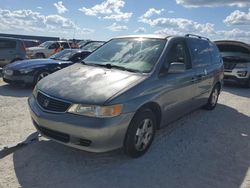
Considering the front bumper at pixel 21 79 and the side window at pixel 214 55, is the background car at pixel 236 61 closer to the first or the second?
the side window at pixel 214 55

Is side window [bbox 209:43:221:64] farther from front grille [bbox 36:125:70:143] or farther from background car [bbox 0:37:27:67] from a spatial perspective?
background car [bbox 0:37:27:67]

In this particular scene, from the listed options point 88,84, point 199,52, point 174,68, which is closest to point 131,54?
point 174,68

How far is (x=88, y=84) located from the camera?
4.21 meters

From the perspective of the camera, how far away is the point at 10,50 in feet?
43.0

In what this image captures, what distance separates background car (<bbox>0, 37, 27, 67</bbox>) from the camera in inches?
511

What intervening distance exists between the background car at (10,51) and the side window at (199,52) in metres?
8.87

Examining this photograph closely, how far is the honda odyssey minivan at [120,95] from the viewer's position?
3811 mm

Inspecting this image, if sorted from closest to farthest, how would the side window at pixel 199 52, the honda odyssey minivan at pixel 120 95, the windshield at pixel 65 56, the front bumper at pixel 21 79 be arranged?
the honda odyssey minivan at pixel 120 95 → the side window at pixel 199 52 → the front bumper at pixel 21 79 → the windshield at pixel 65 56

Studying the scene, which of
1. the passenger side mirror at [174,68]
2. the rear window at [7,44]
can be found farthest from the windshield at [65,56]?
the passenger side mirror at [174,68]

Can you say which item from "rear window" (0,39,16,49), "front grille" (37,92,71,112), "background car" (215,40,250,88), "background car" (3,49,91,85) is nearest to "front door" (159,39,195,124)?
"front grille" (37,92,71,112)

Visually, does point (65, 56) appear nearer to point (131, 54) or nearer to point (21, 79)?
point (21, 79)

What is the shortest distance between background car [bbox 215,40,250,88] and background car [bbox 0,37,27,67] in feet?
28.4

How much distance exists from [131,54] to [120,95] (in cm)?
131

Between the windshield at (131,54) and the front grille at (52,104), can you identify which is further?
the windshield at (131,54)
